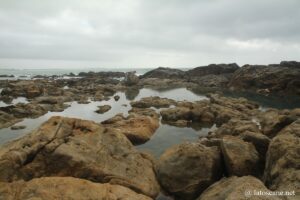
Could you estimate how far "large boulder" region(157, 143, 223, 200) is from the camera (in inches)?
611

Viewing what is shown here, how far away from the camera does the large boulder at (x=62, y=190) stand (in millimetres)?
12375

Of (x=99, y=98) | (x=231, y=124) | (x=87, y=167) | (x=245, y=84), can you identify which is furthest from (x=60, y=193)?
(x=245, y=84)

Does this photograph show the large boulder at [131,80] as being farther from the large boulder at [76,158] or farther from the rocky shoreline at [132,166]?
the large boulder at [76,158]

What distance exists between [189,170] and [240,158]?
8.97 ft

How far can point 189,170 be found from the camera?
630 inches

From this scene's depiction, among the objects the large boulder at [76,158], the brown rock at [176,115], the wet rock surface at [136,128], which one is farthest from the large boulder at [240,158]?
the brown rock at [176,115]

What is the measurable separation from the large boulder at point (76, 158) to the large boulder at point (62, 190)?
145 centimetres

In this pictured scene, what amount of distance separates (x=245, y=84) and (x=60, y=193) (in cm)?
8193

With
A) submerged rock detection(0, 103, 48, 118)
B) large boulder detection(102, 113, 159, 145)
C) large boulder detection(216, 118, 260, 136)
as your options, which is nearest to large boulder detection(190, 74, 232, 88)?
submerged rock detection(0, 103, 48, 118)

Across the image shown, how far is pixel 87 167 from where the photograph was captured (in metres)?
15.0

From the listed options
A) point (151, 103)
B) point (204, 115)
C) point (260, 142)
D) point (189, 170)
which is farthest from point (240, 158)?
point (151, 103)

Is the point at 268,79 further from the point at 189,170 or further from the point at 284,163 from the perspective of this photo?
the point at 284,163

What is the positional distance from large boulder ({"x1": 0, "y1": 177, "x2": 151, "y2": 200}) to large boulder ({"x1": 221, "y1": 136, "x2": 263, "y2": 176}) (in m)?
5.24

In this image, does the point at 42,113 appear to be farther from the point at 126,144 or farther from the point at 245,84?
the point at 245,84
